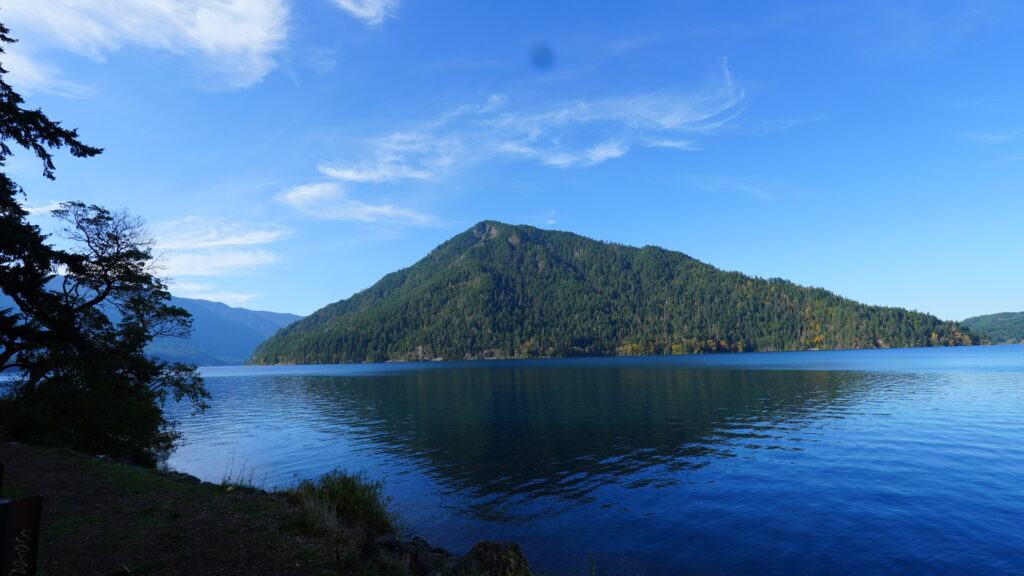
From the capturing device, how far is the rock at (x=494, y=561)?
14.8m

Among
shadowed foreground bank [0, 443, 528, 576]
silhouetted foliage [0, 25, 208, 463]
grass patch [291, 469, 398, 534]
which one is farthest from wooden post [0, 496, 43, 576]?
silhouetted foliage [0, 25, 208, 463]

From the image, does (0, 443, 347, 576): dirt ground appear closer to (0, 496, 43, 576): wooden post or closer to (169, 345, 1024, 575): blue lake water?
(169, 345, 1024, 575): blue lake water

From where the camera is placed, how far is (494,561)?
15.4 metres

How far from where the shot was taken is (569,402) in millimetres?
71125

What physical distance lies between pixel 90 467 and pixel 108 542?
→ 41.0ft

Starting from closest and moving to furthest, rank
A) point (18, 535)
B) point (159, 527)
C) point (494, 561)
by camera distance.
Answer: point (18, 535) < point (159, 527) < point (494, 561)

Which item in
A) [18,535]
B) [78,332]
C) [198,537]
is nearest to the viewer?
[18,535]

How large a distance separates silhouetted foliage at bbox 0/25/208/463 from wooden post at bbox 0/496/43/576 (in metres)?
29.3

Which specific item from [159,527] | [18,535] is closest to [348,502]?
[159,527]

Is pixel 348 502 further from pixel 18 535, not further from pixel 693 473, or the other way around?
pixel 693 473

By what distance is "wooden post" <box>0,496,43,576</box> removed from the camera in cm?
396

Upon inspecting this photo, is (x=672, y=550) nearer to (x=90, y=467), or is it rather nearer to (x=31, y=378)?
(x=90, y=467)

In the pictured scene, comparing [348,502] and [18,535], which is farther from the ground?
[18,535]

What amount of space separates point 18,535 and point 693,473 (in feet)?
110
